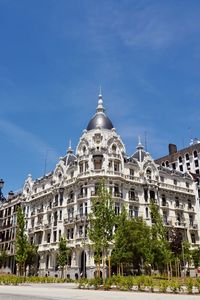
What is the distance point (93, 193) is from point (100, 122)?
1457 centimetres

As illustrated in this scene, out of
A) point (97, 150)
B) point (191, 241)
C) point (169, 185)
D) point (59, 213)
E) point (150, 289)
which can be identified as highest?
point (97, 150)

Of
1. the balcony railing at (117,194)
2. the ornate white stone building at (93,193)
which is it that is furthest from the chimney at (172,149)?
the balcony railing at (117,194)

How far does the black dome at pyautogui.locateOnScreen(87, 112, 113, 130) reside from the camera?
61938mm

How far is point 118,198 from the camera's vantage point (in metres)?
54.6

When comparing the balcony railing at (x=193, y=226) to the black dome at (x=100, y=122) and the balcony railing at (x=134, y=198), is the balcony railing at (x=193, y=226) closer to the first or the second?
the balcony railing at (x=134, y=198)

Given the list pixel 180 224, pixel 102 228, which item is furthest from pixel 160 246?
pixel 180 224

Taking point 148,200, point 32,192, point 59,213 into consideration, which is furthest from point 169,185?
point 32,192

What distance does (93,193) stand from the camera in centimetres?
5406

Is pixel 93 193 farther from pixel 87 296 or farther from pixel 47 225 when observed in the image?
pixel 87 296

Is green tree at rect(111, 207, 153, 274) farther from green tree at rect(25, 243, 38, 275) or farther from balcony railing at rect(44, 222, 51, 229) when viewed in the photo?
balcony railing at rect(44, 222, 51, 229)

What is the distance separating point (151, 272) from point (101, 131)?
A: 24.5m

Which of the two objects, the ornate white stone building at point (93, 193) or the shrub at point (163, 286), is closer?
the shrub at point (163, 286)

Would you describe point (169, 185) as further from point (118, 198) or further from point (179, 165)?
point (179, 165)

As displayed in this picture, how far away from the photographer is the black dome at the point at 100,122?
61.9 meters
